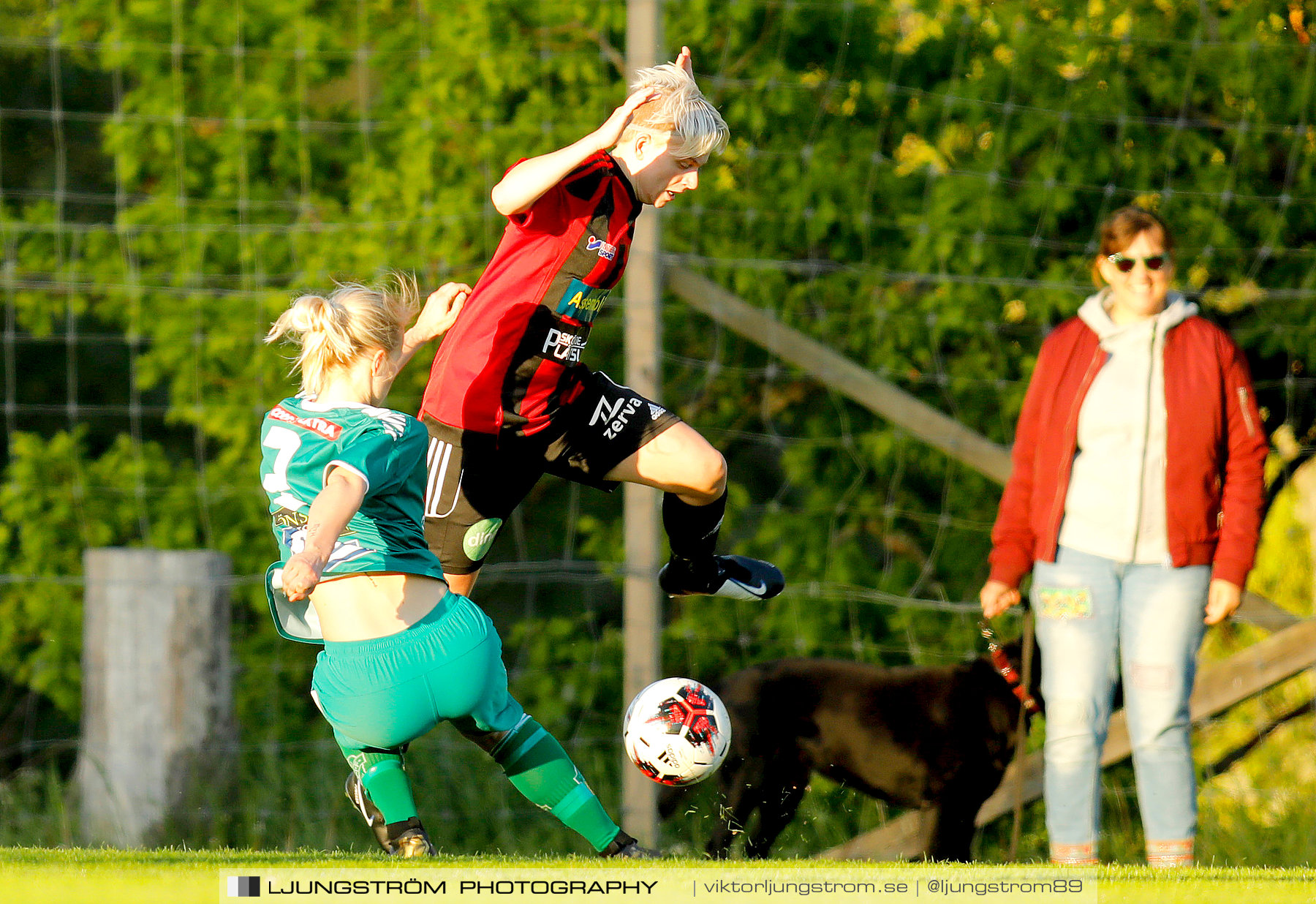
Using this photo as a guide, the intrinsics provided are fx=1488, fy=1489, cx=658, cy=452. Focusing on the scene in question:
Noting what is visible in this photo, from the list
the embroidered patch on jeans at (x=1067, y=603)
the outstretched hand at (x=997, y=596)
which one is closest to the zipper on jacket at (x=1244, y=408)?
the embroidered patch on jeans at (x=1067, y=603)

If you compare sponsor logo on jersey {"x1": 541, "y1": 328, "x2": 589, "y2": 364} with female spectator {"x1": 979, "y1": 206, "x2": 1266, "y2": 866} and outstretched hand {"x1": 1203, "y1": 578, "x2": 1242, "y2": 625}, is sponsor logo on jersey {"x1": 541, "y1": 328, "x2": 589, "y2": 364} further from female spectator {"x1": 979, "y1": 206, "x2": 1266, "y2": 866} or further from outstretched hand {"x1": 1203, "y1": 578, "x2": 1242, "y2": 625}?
outstretched hand {"x1": 1203, "y1": 578, "x2": 1242, "y2": 625}

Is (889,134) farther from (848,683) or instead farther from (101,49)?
(101,49)

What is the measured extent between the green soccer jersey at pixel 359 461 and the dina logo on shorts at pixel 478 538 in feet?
1.83

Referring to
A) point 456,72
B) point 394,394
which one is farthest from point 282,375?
point 456,72

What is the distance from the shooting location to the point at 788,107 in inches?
244

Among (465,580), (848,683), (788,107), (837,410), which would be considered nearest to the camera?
(465,580)

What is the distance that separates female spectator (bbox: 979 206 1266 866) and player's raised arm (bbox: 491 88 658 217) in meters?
1.62

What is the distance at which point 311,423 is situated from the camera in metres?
3.28

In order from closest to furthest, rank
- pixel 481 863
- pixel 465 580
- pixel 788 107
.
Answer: pixel 481 863 → pixel 465 580 → pixel 788 107

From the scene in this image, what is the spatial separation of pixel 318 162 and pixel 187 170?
0.57m

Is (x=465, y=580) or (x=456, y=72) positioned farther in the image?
(x=456, y=72)

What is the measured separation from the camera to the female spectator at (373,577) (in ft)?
10.7

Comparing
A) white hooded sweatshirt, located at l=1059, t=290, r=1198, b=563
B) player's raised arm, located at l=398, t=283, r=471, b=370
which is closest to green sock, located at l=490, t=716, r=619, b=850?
player's raised arm, located at l=398, t=283, r=471, b=370

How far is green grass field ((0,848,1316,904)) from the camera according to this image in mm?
2904
